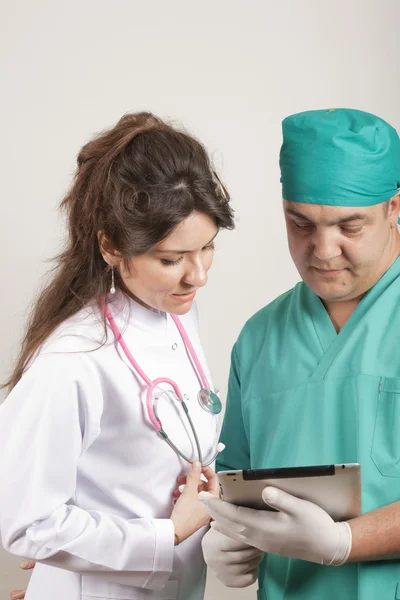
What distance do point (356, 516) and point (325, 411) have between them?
0.21 metres

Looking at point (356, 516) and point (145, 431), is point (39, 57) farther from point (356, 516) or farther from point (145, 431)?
point (356, 516)

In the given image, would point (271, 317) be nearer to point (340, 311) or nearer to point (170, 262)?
point (340, 311)

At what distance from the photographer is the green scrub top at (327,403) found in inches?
61.1

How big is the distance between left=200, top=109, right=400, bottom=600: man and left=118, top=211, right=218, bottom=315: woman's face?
0.17 m

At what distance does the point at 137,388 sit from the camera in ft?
5.38

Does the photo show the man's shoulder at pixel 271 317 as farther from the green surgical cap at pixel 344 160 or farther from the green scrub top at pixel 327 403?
the green surgical cap at pixel 344 160

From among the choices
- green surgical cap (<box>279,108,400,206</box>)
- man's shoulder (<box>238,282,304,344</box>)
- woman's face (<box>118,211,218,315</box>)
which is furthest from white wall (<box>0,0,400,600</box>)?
green surgical cap (<box>279,108,400,206</box>)

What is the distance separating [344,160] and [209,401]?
53cm

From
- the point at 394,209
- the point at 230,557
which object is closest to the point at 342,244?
the point at 394,209

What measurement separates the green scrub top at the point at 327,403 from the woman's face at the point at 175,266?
0.26 meters

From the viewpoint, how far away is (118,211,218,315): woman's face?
1568 mm

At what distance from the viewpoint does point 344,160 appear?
1.59m

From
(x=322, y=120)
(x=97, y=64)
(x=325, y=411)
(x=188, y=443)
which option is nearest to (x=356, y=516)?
(x=325, y=411)

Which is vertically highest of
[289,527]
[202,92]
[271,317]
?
[202,92]
